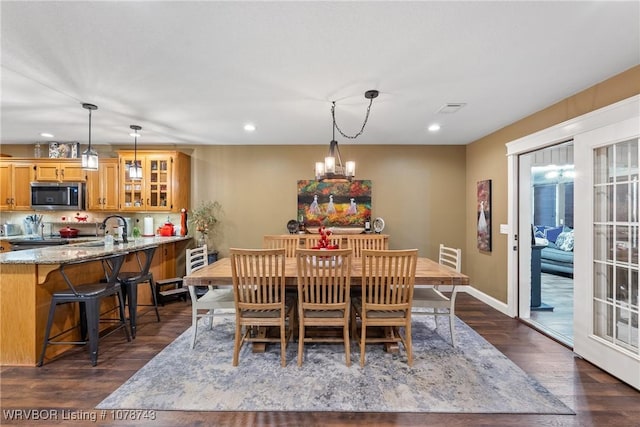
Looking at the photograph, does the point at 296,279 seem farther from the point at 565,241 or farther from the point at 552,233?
the point at 552,233

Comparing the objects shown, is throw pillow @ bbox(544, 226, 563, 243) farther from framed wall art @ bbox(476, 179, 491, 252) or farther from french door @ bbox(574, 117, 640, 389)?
french door @ bbox(574, 117, 640, 389)

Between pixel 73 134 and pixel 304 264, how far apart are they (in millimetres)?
4371

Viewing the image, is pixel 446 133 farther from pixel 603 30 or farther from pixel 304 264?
pixel 304 264

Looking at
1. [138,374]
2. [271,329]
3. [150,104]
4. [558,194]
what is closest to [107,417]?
[138,374]

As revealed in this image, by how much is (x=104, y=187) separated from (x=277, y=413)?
15.2 feet

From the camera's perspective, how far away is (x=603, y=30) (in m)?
1.90

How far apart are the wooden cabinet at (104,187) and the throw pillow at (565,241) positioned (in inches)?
340

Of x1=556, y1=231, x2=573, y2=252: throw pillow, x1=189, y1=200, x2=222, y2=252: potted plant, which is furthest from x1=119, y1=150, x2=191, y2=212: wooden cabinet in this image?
x1=556, y1=231, x2=573, y2=252: throw pillow

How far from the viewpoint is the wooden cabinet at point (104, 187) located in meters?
4.81

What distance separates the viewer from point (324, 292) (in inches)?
97.7

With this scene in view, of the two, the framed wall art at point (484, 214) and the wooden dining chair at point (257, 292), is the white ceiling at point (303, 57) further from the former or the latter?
the wooden dining chair at point (257, 292)

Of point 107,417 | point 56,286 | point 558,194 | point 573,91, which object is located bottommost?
point 107,417

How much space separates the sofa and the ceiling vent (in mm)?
4200

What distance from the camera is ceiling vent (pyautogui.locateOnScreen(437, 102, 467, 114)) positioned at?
3.18m
